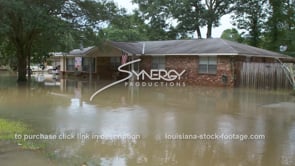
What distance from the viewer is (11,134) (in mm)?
6785

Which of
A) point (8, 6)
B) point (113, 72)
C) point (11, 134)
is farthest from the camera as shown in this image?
point (113, 72)

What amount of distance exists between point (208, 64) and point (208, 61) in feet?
0.65

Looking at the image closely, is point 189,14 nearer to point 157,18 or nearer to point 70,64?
point 157,18

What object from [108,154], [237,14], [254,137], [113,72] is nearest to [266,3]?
[237,14]

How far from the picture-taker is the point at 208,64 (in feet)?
69.2

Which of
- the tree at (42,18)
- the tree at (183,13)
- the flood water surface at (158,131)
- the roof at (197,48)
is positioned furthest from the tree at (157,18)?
the flood water surface at (158,131)

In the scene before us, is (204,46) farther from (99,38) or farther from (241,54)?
(99,38)

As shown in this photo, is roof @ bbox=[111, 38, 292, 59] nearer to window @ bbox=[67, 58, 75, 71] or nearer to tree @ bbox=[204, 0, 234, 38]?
window @ bbox=[67, 58, 75, 71]

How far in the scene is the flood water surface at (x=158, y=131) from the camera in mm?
5863

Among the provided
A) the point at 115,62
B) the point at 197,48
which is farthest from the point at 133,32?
the point at 197,48

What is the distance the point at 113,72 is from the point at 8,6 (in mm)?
10898

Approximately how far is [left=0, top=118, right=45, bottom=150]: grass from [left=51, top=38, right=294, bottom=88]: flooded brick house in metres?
14.3

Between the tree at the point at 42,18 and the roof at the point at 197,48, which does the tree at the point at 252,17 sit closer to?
the roof at the point at 197,48

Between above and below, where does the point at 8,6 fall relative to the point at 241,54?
above
